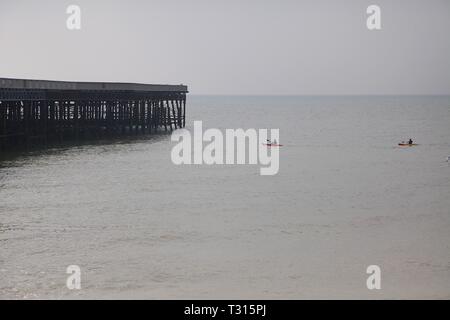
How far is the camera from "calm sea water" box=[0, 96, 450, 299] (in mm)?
19828

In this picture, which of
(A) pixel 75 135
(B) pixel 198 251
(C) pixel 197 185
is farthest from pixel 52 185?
(A) pixel 75 135

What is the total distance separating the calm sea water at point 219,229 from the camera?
1983cm

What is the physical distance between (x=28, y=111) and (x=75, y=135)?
8.24 meters

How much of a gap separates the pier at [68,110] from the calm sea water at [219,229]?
6.60 metres

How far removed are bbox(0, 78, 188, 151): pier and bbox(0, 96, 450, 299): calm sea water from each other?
660cm

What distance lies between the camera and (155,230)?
26.0 m
